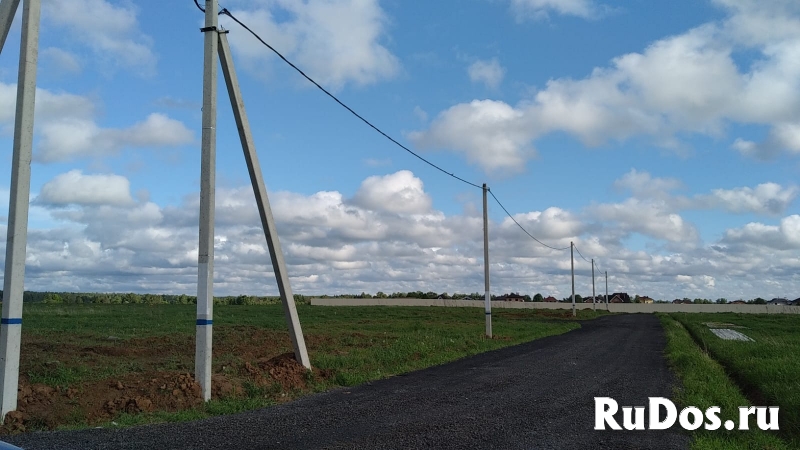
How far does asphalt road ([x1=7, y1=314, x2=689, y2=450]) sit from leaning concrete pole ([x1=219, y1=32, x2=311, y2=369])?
85.3 inches

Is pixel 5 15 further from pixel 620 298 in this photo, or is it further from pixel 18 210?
pixel 620 298

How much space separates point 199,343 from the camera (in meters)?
11.9

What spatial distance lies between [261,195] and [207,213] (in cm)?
205

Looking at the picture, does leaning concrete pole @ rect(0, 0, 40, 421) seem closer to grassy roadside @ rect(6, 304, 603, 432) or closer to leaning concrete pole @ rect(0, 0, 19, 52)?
leaning concrete pole @ rect(0, 0, 19, 52)

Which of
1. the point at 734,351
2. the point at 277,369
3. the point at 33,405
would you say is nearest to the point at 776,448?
the point at 277,369

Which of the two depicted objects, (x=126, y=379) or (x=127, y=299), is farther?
(x=127, y=299)

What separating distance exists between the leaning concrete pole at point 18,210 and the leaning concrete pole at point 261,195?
11.9 feet

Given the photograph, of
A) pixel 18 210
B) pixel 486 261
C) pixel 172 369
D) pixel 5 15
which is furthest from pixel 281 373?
pixel 486 261

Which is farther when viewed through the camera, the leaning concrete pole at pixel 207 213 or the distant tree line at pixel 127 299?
the distant tree line at pixel 127 299

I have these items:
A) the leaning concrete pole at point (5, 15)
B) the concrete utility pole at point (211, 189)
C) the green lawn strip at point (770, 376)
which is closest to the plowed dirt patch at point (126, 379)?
the concrete utility pole at point (211, 189)

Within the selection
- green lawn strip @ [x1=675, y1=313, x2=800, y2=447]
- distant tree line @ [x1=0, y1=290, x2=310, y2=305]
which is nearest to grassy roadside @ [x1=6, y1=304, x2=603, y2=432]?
green lawn strip @ [x1=675, y1=313, x2=800, y2=447]

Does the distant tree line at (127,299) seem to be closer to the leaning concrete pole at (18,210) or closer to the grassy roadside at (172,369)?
the grassy roadside at (172,369)

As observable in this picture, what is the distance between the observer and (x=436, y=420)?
9758mm

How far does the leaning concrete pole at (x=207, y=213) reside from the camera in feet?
38.9
